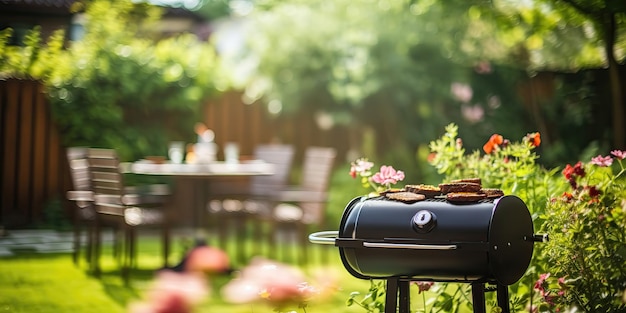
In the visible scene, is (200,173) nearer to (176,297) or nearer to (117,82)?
(117,82)

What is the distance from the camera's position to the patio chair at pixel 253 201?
712 cm

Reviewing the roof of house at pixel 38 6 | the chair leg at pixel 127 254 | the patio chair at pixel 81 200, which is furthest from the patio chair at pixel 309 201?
the roof of house at pixel 38 6

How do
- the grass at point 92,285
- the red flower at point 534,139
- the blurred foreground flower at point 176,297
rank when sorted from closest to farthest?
the blurred foreground flower at point 176,297, the red flower at point 534,139, the grass at point 92,285

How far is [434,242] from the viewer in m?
2.91

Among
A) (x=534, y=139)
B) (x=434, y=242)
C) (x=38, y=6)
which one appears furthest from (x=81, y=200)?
(x=38, y=6)

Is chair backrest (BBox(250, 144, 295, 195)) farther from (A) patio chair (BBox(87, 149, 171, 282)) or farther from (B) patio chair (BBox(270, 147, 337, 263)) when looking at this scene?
(A) patio chair (BBox(87, 149, 171, 282))

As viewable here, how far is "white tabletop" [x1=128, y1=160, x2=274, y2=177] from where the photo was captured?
256 inches

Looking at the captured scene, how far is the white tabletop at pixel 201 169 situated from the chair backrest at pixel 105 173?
0.32 metres

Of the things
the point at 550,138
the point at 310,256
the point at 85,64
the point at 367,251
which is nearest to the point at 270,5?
the point at 85,64

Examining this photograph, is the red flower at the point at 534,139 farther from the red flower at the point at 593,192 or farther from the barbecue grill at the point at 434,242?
the barbecue grill at the point at 434,242

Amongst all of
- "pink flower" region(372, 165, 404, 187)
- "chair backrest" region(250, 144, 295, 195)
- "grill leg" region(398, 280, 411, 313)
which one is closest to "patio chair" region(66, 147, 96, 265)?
"chair backrest" region(250, 144, 295, 195)

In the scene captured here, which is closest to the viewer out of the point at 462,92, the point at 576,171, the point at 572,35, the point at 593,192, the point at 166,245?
the point at 593,192

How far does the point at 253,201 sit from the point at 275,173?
316 millimetres

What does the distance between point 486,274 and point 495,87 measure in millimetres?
7430
